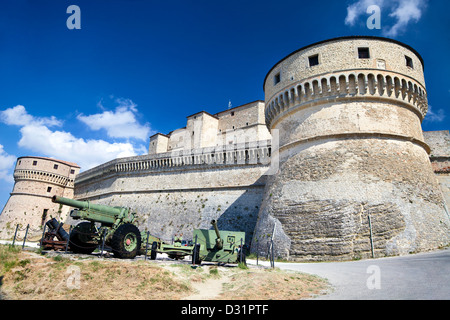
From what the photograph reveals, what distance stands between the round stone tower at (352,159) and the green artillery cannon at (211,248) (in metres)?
3.44

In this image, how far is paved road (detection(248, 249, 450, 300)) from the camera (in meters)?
5.06

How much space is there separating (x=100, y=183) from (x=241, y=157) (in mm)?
20021

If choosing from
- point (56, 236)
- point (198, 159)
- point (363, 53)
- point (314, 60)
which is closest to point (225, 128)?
point (198, 159)

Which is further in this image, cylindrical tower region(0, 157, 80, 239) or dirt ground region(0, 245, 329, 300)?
cylindrical tower region(0, 157, 80, 239)

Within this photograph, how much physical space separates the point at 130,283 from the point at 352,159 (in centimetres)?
1080

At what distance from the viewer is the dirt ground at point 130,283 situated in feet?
19.0

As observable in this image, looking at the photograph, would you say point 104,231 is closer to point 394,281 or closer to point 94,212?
point 94,212

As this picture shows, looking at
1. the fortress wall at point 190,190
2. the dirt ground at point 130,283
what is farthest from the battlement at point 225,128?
the dirt ground at point 130,283

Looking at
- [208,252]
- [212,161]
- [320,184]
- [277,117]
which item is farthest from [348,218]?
[212,161]

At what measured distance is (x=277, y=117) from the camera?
16219 millimetres

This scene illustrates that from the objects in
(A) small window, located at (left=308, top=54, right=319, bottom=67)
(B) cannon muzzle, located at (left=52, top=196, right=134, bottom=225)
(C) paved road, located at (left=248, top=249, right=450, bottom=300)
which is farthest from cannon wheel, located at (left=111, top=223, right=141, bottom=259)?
(A) small window, located at (left=308, top=54, right=319, bottom=67)

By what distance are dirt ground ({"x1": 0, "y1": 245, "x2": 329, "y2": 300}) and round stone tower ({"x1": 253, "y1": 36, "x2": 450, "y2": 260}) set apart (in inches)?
195

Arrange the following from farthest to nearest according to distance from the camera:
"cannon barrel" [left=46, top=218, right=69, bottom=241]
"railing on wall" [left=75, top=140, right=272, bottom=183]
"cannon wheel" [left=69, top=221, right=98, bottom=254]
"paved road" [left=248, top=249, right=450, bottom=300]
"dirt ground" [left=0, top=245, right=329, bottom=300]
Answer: "railing on wall" [left=75, top=140, right=272, bottom=183], "cannon barrel" [left=46, top=218, right=69, bottom=241], "cannon wheel" [left=69, top=221, right=98, bottom=254], "dirt ground" [left=0, top=245, right=329, bottom=300], "paved road" [left=248, top=249, right=450, bottom=300]

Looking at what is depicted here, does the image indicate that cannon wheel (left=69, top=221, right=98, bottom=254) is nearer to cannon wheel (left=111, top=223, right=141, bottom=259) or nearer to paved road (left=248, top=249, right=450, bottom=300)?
cannon wheel (left=111, top=223, right=141, bottom=259)
